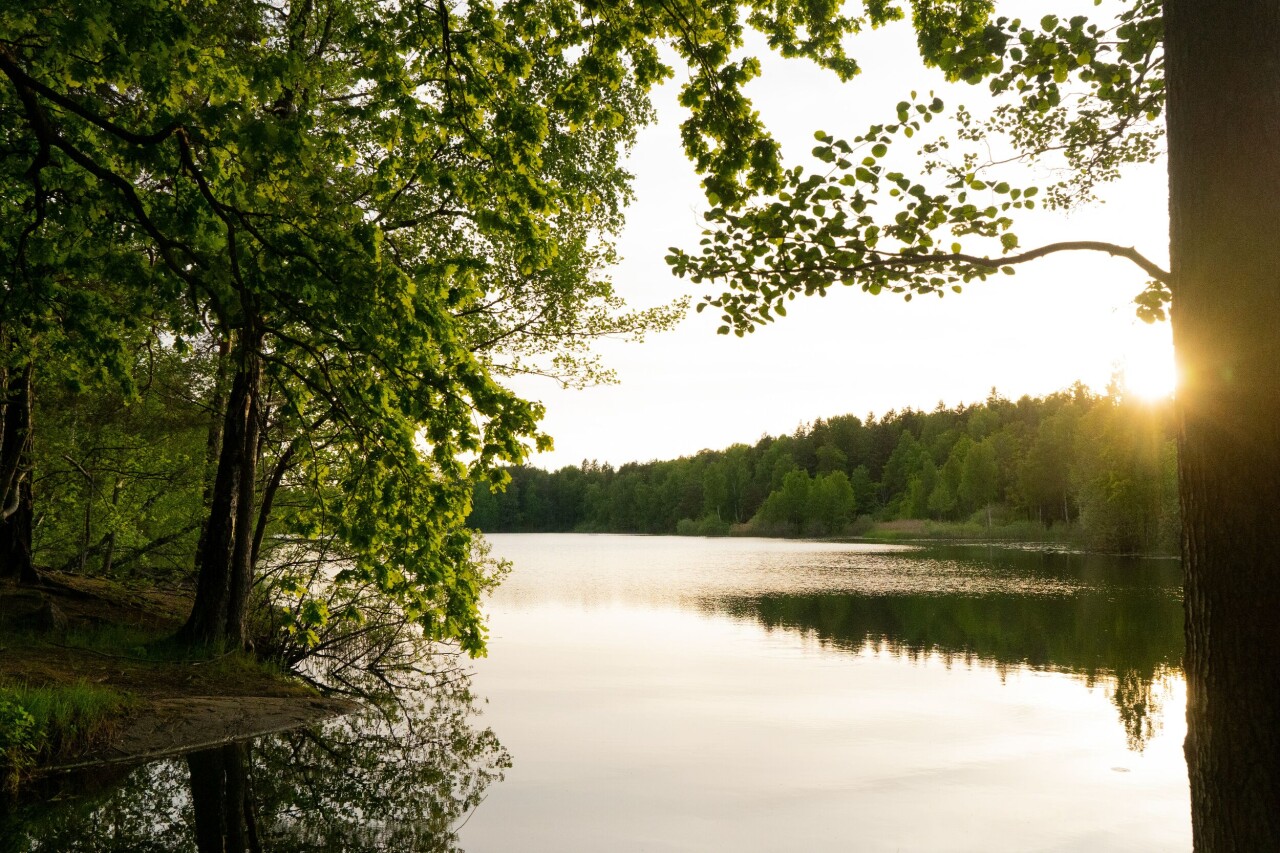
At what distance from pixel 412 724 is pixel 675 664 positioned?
772cm

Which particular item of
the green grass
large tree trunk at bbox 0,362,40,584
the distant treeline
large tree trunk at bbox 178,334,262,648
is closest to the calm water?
the green grass

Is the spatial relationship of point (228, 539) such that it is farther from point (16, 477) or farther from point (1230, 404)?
point (1230, 404)

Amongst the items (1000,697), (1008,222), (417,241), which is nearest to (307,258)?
(1008,222)

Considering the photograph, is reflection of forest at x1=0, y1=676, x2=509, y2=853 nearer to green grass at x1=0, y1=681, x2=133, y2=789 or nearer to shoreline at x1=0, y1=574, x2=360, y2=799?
shoreline at x1=0, y1=574, x2=360, y2=799

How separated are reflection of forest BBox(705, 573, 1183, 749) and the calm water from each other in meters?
0.14

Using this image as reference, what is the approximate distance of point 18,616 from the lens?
46.6 ft

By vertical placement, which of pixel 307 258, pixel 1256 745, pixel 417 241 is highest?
pixel 417 241

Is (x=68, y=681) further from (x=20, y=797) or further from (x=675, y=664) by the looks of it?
(x=675, y=664)

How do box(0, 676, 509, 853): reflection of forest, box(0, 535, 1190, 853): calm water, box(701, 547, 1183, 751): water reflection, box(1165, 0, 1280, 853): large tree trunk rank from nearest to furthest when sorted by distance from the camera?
1. box(1165, 0, 1280, 853): large tree trunk
2. box(0, 676, 509, 853): reflection of forest
3. box(0, 535, 1190, 853): calm water
4. box(701, 547, 1183, 751): water reflection

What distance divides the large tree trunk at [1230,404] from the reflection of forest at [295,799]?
23.9 ft

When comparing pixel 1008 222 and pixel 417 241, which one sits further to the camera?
pixel 417 241

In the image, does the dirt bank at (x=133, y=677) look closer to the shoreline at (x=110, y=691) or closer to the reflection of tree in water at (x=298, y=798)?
the shoreline at (x=110, y=691)

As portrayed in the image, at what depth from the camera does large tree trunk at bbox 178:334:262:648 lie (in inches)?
565

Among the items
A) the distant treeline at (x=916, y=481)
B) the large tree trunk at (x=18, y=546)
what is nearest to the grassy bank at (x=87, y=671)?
the large tree trunk at (x=18, y=546)
